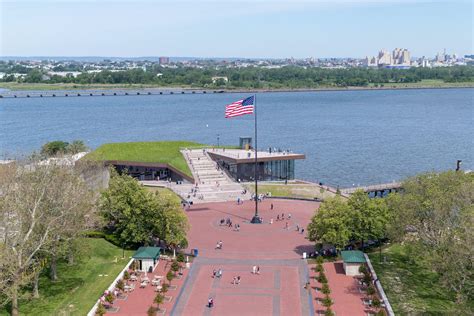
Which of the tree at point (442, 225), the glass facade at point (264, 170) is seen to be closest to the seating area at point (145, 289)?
the tree at point (442, 225)

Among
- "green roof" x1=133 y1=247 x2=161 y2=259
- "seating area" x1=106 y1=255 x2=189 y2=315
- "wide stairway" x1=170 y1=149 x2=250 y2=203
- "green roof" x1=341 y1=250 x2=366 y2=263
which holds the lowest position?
"seating area" x1=106 y1=255 x2=189 y2=315

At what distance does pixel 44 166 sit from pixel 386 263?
27.1 metres

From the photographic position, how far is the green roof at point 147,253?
149 ft

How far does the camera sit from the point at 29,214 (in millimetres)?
37531

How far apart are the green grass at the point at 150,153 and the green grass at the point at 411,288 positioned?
→ 110 ft

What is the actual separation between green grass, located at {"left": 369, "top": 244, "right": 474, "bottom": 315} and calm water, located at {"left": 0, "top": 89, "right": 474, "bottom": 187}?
39593mm

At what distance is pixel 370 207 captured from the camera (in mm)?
47656

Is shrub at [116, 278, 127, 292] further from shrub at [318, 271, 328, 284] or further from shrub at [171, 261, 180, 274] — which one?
shrub at [318, 271, 328, 284]

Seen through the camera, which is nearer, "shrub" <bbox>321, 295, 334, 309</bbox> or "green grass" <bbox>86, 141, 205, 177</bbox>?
"shrub" <bbox>321, 295, 334, 309</bbox>

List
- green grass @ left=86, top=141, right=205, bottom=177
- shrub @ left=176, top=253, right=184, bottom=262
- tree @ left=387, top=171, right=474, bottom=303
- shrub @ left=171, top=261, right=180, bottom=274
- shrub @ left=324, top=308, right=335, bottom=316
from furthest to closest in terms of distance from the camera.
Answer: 1. green grass @ left=86, top=141, right=205, bottom=177
2. shrub @ left=176, top=253, right=184, bottom=262
3. shrub @ left=171, top=261, right=180, bottom=274
4. shrub @ left=324, top=308, right=335, bottom=316
5. tree @ left=387, top=171, right=474, bottom=303

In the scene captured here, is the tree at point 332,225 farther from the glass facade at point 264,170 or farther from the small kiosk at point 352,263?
the glass facade at point 264,170

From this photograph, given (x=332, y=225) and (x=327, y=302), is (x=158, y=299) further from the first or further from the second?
(x=332, y=225)

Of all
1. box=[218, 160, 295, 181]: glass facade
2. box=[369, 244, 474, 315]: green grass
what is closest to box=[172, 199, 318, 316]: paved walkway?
box=[369, 244, 474, 315]: green grass

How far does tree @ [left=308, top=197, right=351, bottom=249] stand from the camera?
152ft
